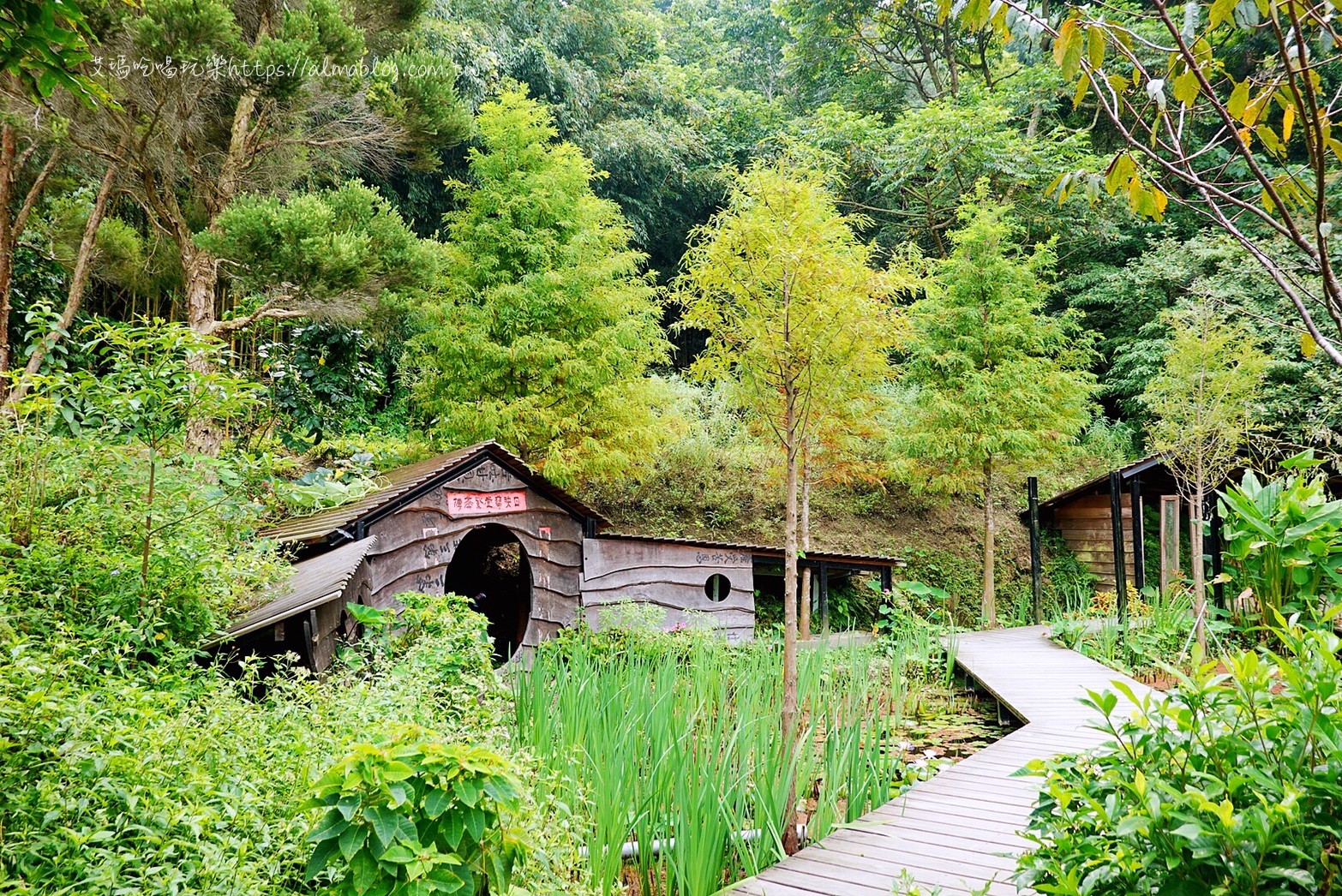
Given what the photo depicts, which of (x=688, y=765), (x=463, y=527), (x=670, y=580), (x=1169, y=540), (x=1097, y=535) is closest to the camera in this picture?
(x=688, y=765)

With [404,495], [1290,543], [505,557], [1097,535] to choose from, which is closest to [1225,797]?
[1290,543]

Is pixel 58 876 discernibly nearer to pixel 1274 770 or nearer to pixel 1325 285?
pixel 1274 770

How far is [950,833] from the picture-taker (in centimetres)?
323

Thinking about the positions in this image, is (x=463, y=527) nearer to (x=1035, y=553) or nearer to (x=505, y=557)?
(x=505, y=557)

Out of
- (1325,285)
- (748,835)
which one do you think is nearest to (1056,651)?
(748,835)

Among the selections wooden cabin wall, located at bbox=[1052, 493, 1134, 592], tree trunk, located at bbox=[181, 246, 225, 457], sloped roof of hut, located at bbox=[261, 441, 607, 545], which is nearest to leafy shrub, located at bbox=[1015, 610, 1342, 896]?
sloped roof of hut, located at bbox=[261, 441, 607, 545]

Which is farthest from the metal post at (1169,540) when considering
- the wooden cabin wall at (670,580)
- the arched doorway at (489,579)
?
the arched doorway at (489,579)

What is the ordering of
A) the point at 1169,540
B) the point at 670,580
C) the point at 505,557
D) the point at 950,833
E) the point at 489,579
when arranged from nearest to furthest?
1. the point at 950,833
2. the point at 670,580
3. the point at 489,579
4. the point at 505,557
5. the point at 1169,540

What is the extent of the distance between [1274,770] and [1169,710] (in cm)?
20

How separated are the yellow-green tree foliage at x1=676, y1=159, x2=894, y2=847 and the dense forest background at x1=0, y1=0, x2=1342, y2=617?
0.77m

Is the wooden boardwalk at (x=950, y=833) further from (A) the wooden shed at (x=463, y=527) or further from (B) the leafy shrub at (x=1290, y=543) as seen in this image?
(A) the wooden shed at (x=463, y=527)

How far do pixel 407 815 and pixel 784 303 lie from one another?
11.3 ft

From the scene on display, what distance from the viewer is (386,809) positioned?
5.53 feet

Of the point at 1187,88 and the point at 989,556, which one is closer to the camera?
the point at 1187,88
